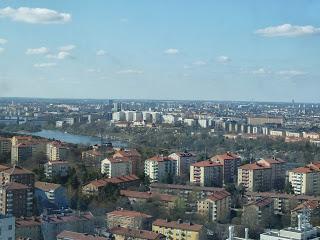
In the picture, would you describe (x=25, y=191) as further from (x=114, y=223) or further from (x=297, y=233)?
(x=297, y=233)

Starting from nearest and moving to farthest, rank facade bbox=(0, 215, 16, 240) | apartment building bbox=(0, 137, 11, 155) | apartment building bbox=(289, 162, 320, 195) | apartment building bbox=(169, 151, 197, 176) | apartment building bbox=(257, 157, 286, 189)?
facade bbox=(0, 215, 16, 240) → apartment building bbox=(289, 162, 320, 195) → apartment building bbox=(257, 157, 286, 189) → apartment building bbox=(169, 151, 197, 176) → apartment building bbox=(0, 137, 11, 155)

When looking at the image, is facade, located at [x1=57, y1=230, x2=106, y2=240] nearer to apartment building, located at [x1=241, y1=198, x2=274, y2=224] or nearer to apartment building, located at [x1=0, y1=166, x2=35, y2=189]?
apartment building, located at [x1=241, y1=198, x2=274, y2=224]

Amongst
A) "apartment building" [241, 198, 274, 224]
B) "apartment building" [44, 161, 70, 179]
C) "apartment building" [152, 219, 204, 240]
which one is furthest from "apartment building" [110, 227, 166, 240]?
"apartment building" [44, 161, 70, 179]

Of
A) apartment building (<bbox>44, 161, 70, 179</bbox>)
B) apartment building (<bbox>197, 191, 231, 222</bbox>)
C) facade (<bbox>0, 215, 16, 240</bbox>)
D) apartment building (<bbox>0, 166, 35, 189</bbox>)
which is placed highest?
facade (<bbox>0, 215, 16, 240</bbox>)

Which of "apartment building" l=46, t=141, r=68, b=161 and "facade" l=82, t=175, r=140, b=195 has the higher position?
"apartment building" l=46, t=141, r=68, b=161

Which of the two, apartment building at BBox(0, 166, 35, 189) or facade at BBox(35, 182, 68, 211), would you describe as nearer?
facade at BBox(35, 182, 68, 211)

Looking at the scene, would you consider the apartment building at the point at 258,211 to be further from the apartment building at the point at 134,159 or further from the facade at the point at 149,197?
the apartment building at the point at 134,159

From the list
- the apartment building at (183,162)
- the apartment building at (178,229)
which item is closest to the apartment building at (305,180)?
the apartment building at (183,162)
